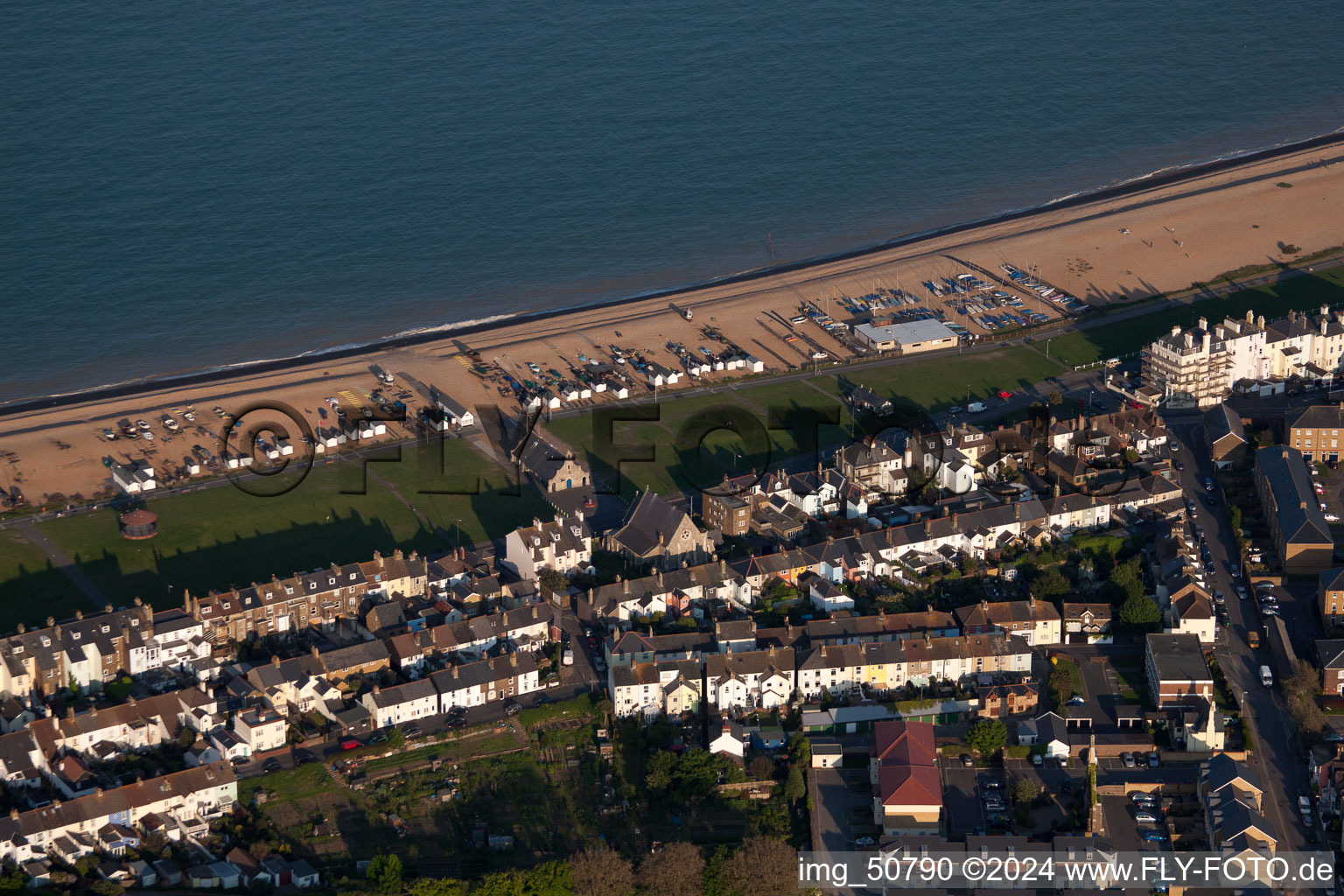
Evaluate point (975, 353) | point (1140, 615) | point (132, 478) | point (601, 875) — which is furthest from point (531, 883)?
point (975, 353)

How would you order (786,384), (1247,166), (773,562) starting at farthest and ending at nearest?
(1247,166) → (786,384) → (773,562)

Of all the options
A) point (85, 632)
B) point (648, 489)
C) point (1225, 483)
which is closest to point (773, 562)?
point (648, 489)

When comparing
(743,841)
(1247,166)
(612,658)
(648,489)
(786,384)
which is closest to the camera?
(743,841)

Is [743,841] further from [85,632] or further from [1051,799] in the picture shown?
[85,632]

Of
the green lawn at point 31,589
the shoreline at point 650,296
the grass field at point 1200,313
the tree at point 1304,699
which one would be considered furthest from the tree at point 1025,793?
the shoreline at point 650,296

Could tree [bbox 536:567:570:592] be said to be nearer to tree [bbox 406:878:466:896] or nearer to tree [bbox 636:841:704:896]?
tree [bbox 636:841:704:896]

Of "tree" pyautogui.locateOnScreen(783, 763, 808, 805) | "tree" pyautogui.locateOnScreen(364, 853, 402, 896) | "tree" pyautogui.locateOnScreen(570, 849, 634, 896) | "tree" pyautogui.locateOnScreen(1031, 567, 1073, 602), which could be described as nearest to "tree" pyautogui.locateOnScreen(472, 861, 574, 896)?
"tree" pyautogui.locateOnScreen(570, 849, 634, 896)
